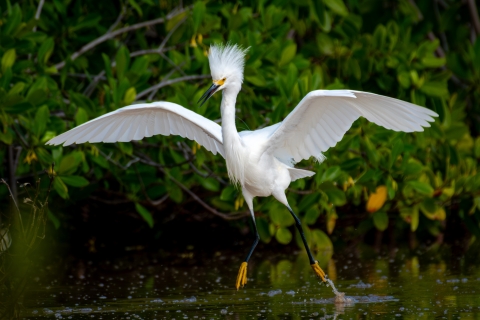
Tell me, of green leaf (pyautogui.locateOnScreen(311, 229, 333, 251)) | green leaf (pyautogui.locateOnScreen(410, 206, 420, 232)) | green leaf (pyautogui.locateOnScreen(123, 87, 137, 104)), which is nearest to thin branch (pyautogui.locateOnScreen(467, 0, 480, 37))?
green leaf (pyautogui.locateOnScreen(410, 206, 420, 232))

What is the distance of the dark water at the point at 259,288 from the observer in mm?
5102

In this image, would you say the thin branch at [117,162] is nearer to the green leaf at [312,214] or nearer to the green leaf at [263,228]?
the green leaf at [263,228]

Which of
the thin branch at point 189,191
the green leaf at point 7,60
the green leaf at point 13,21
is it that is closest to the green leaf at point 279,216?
the thin branch at point 189,191

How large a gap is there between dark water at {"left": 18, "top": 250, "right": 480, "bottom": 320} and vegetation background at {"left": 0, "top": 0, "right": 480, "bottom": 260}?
51 centimetres

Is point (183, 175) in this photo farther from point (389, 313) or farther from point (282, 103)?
point (389, 313)

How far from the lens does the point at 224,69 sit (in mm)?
5648

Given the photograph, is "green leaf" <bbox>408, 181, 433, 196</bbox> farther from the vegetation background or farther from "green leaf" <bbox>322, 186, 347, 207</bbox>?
"green leaf" <bbox>322, 186, 347, 207</bbox>

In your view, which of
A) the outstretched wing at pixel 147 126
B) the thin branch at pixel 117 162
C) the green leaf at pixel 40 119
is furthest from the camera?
the thin branch at pixel 117 162

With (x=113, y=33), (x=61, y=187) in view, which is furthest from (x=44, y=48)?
(x=61, y=187)

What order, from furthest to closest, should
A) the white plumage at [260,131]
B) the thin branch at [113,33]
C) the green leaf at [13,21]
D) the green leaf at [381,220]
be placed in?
the green leaf at [381,220], the thin branch at [113,33], the green leaf at [13,21], the white plumage at [260,131]

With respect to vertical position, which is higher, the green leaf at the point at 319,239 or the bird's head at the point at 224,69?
the bird's head at the point at 224,69

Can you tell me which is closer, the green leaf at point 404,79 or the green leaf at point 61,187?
the green leaf at point 61,187

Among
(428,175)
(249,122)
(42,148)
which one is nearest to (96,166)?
(42,148)

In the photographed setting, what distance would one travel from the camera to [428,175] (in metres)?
7.87
